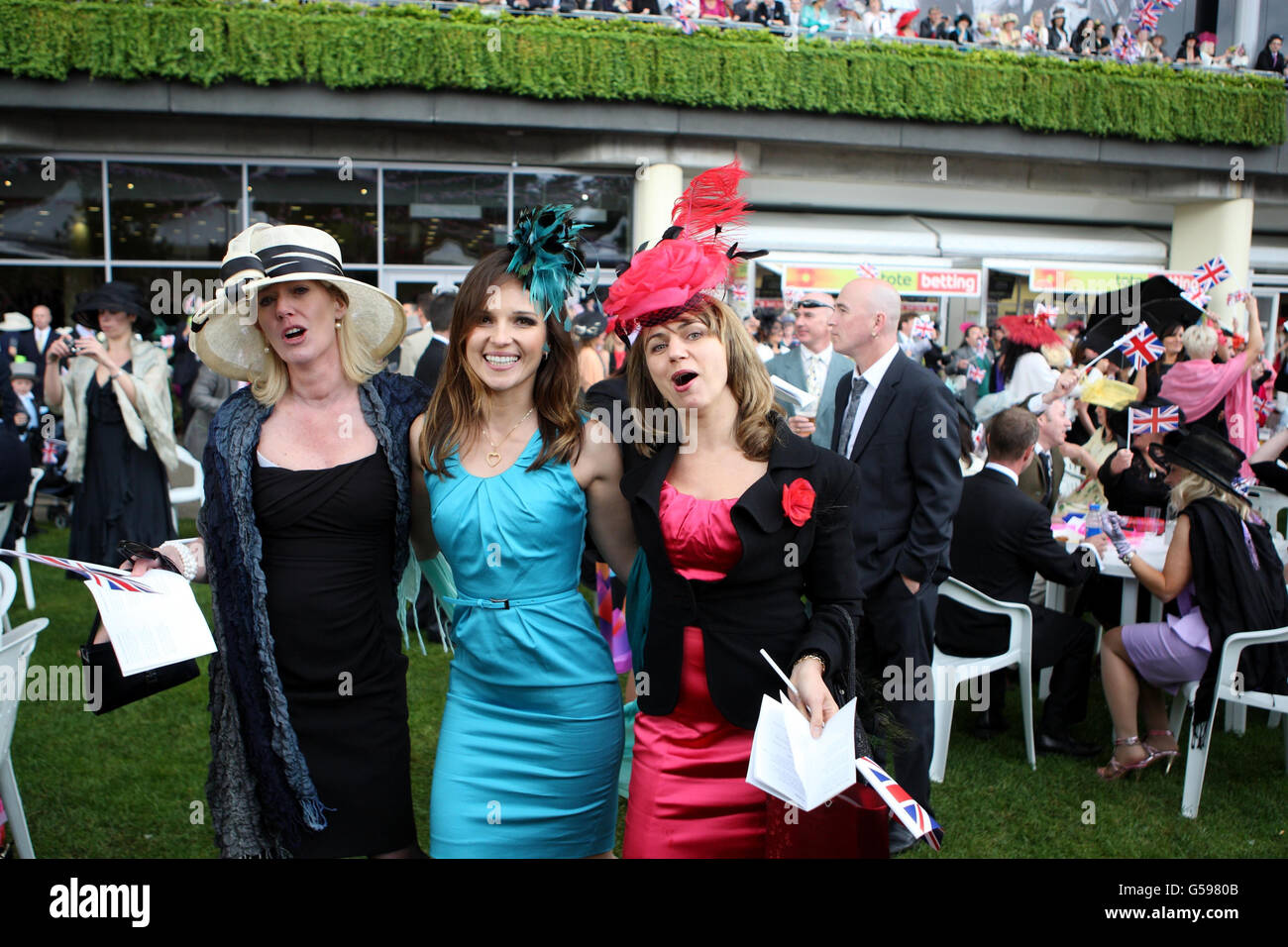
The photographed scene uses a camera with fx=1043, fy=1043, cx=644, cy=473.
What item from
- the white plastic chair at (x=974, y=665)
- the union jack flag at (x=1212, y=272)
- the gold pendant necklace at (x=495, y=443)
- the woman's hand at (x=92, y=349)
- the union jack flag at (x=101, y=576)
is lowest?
the white plastic chair at (x=974, y=665)

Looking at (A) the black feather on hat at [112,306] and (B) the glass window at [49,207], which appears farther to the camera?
(B) the glass window at [49,207]

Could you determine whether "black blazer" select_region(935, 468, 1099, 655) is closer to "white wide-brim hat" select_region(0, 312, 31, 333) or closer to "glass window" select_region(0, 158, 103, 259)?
"white wide-brim hat" select_region(0, 312, 31, 333)

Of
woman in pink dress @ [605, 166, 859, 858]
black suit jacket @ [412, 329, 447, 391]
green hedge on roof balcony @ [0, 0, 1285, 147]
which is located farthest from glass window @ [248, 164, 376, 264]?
woman in pink dress @ [605, 166, 859, 858]

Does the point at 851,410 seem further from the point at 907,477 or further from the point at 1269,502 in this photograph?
the point at 1269,502

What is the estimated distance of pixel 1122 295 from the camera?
9359 millimetres

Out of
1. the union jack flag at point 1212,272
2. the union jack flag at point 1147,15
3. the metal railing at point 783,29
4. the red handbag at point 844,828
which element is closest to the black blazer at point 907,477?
the red handbag at point 844,828

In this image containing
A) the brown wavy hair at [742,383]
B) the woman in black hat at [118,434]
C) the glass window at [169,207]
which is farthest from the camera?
the glass window at [169,207]

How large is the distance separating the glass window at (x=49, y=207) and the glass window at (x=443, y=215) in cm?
419

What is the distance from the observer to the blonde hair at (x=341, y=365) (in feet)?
8.60

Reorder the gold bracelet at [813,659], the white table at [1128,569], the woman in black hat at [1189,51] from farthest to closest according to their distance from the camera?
the woman in black hat at [1189,51] < the white table at [1128,569] < the gold bracelet at [813,659]

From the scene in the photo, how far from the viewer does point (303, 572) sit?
2.48m

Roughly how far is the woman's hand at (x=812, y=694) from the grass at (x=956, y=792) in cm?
217

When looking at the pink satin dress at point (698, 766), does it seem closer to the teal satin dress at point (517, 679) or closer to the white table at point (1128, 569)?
the teal satin dress at point (517, 679)

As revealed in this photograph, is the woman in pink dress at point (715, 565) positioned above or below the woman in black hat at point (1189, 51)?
below
